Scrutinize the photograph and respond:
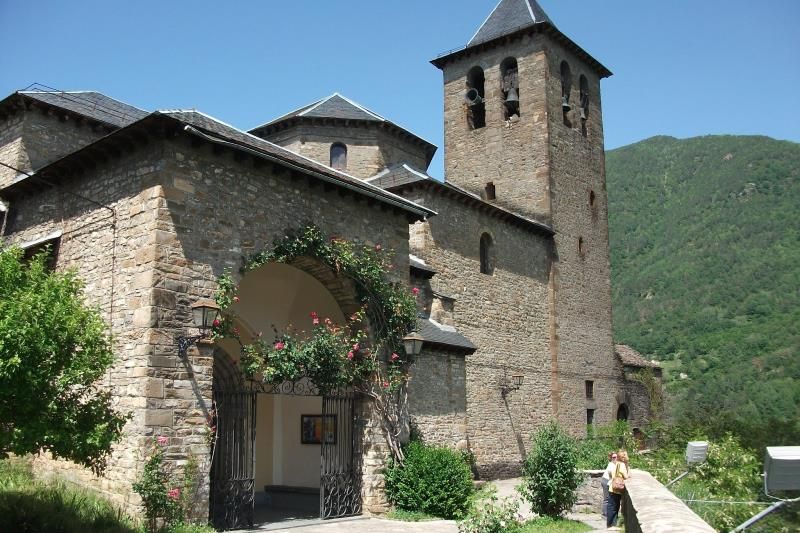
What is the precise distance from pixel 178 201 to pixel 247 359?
2.46 meters

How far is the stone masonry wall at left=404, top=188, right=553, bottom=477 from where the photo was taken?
19.2 m

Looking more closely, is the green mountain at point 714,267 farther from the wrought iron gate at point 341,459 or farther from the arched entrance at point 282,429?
the wrought iron gate at point 341,459

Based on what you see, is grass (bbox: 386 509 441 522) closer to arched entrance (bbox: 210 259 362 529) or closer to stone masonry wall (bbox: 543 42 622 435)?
arched entrance (bbox: 210 259 362 529)

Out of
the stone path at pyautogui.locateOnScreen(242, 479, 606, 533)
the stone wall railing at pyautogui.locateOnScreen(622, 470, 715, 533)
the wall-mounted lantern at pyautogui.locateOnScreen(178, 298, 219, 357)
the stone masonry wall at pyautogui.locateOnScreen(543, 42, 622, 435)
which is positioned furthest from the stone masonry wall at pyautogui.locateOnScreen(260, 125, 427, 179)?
the stone wall railing at pyautogui.locateOnScreen(622, 470, 715, 533)

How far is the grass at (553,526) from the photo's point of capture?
10797 mm

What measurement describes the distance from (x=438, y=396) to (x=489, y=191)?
39.7ft

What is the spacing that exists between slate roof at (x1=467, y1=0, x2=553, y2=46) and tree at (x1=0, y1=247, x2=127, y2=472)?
2061 centimetres

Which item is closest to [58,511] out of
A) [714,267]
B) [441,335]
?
[441,335]

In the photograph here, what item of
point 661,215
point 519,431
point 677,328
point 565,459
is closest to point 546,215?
point 519,431

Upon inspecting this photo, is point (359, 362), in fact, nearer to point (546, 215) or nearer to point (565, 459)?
point (565, 459)

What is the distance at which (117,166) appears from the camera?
1038 cm

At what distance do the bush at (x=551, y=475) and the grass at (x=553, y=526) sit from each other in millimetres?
305

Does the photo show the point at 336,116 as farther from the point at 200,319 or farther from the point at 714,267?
the point at 714,267

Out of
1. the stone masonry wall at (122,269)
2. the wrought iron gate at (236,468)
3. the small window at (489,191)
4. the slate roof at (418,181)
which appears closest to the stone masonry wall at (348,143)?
the slate roof at (418,181)
